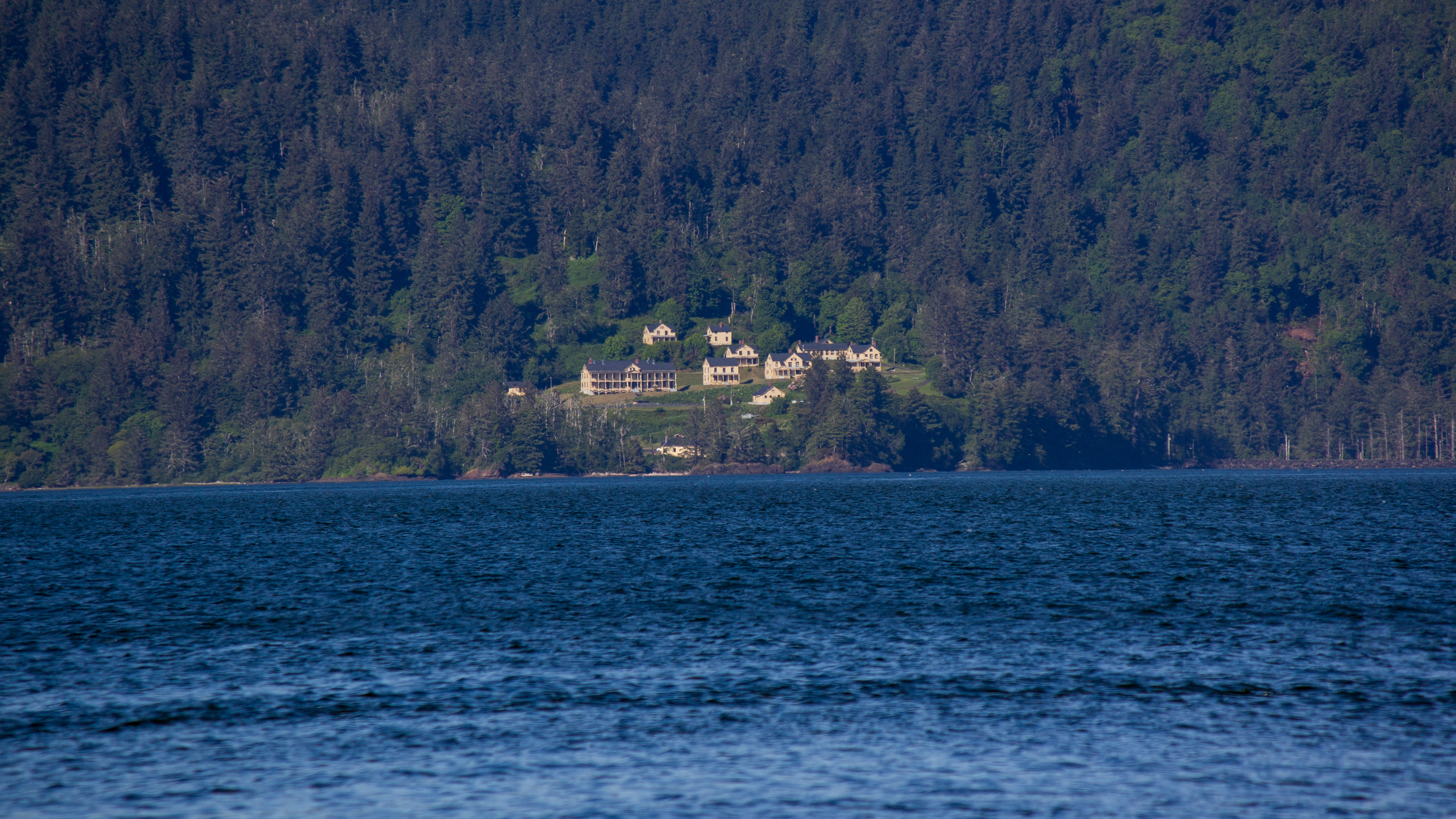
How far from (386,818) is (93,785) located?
7.27 metres

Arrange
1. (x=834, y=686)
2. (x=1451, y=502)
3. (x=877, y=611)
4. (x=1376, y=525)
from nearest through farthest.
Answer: (x=834, y=686)
(x=877, y=611)
(x=1376, y=525)
(x=1451, y=502)

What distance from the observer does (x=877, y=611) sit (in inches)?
1978

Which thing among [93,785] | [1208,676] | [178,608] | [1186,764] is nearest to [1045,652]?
[1208,676]

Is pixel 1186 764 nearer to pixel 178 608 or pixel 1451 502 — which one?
pixel 178 608

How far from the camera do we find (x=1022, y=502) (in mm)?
132250

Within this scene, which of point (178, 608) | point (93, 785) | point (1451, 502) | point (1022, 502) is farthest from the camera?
point (1022, 502)

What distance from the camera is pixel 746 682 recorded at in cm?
3653

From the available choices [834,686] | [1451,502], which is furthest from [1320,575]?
[1451,502]

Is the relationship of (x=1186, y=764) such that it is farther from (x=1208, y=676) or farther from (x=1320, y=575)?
(x=1320, y=575)

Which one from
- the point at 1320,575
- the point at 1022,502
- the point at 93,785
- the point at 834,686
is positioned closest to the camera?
the point at 93,785

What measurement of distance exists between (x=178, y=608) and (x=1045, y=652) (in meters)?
36.9

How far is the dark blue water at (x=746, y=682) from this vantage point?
26203 mm

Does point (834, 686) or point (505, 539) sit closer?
point (834, 686)

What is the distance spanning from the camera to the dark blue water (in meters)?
26.2
